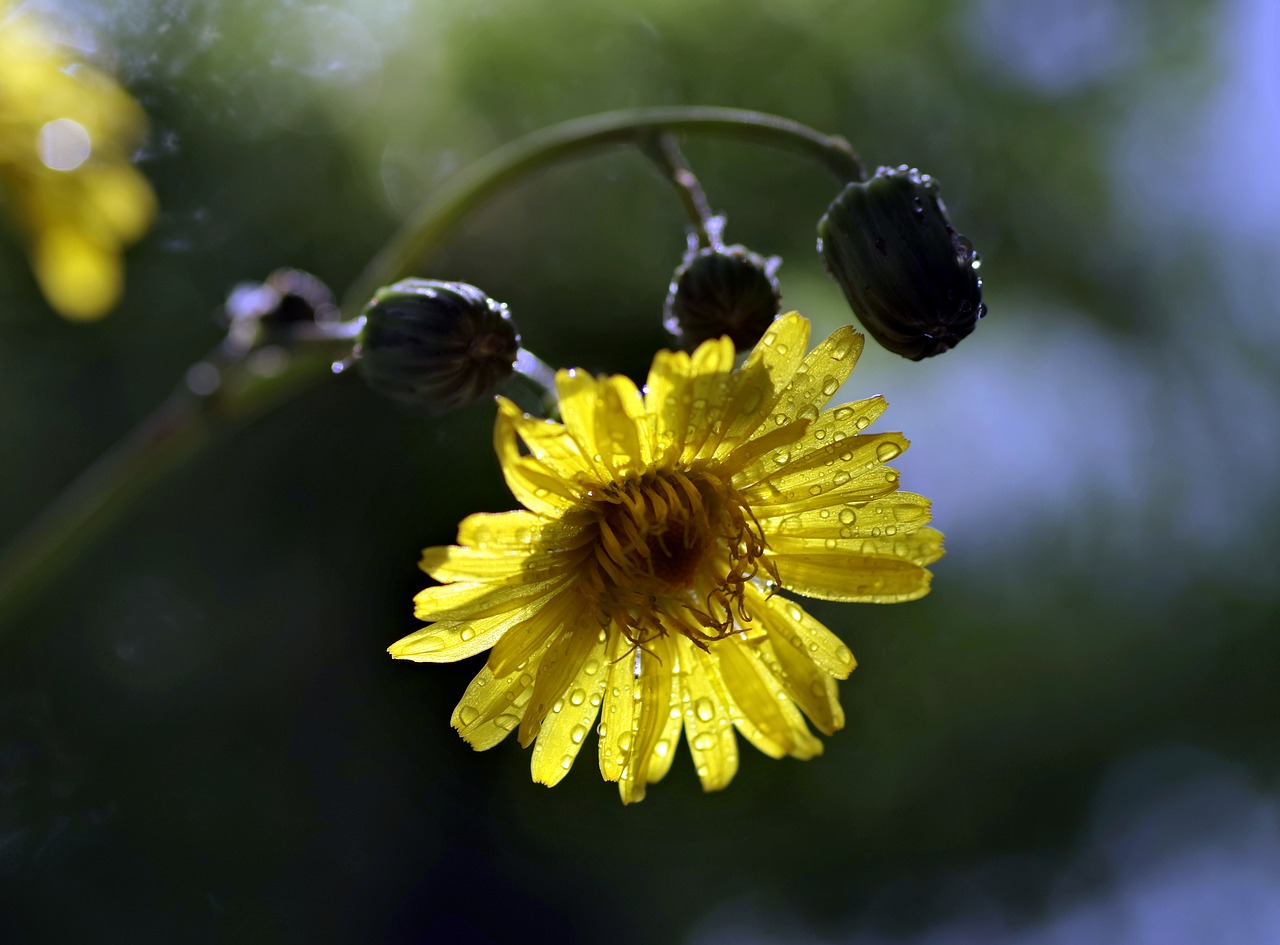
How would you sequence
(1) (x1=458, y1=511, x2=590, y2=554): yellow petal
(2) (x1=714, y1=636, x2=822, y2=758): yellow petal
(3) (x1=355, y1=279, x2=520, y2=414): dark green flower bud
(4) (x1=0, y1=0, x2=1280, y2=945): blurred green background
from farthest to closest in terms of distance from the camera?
(4) (x1=0, y1=0, x2=1280, y2=945): blurred green background → (2) (x1=714, y1=636, x2=822, y2=758): yellow petal → (3) (x1=355, y1=279, x2=520, y2=414): dark green flower bud → (1) (x1=458, y1=511, x2=590, y2=554): yellow petal

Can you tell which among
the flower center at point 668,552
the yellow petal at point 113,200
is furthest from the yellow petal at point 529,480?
the yellow petal at point 113,200

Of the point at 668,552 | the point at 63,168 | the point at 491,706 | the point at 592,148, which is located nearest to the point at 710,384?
the point at 668,552

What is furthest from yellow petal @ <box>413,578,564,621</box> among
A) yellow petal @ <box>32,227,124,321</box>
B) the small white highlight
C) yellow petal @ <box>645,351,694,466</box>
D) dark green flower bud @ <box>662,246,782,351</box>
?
the small white highlight

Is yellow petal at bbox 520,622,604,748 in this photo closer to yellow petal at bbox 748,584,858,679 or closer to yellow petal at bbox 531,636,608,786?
yellow petal at bbox 531,636,608,786

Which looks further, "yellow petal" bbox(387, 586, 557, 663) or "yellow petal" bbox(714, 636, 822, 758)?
"yellow petal" bbox(714, 636, 822, 758)

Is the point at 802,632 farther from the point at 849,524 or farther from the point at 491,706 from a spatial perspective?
the point at 491,706

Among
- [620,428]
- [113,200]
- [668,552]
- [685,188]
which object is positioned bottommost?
[668,552]

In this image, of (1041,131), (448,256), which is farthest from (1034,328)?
(448,256)
